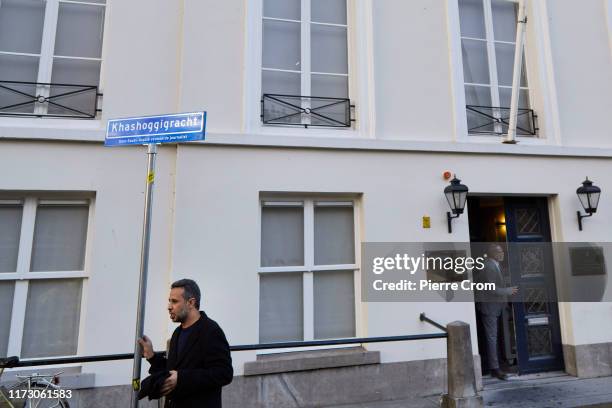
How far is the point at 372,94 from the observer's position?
5.34 metres

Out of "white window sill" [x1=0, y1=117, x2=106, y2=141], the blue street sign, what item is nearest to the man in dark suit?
the blue street sign

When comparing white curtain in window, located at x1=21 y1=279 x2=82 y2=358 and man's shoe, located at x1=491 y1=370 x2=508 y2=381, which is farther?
man's shoe, located at x1=491 y1=370 x2=508 y2=381

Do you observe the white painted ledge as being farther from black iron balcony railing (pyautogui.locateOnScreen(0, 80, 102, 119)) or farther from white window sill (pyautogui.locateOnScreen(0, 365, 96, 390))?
white window sill (pyautogui.locateOnScreen(0, 365, 96, 390))

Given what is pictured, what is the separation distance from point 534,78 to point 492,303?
373 cm

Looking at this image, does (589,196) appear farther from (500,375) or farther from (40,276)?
(40,276)

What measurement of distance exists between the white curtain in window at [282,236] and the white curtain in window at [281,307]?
20 cm

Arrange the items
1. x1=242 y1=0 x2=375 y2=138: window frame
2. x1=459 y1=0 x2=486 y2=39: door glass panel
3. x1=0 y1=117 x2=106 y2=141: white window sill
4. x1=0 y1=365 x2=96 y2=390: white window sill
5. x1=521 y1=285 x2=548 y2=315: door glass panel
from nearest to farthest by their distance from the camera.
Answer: x1=0 y1=365 x2=96 y2=390: white window sill → x1=0 y1=117 x2=106 y2=141: white window sill → x1=242 y1=0 x2=375 y2=138: window frame → x1=521 y1=285 x2=548 y2=315: door glass panel → x1=459 y1=0 x2=486 y2=39: door glass panel

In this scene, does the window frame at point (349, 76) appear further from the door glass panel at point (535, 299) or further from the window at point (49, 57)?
the door glass panel at point (535, 299)

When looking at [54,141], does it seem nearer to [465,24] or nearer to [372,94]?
[372,94]

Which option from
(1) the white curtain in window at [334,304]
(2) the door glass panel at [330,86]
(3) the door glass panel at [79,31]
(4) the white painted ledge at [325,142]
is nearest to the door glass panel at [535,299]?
(4) the white painted ledge at [325,142]

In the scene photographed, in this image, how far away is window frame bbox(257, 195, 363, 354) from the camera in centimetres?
490

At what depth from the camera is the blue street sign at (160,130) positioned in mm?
3025

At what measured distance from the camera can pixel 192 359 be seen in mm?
2473

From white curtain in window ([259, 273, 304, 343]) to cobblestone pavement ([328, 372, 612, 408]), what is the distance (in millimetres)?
1119
